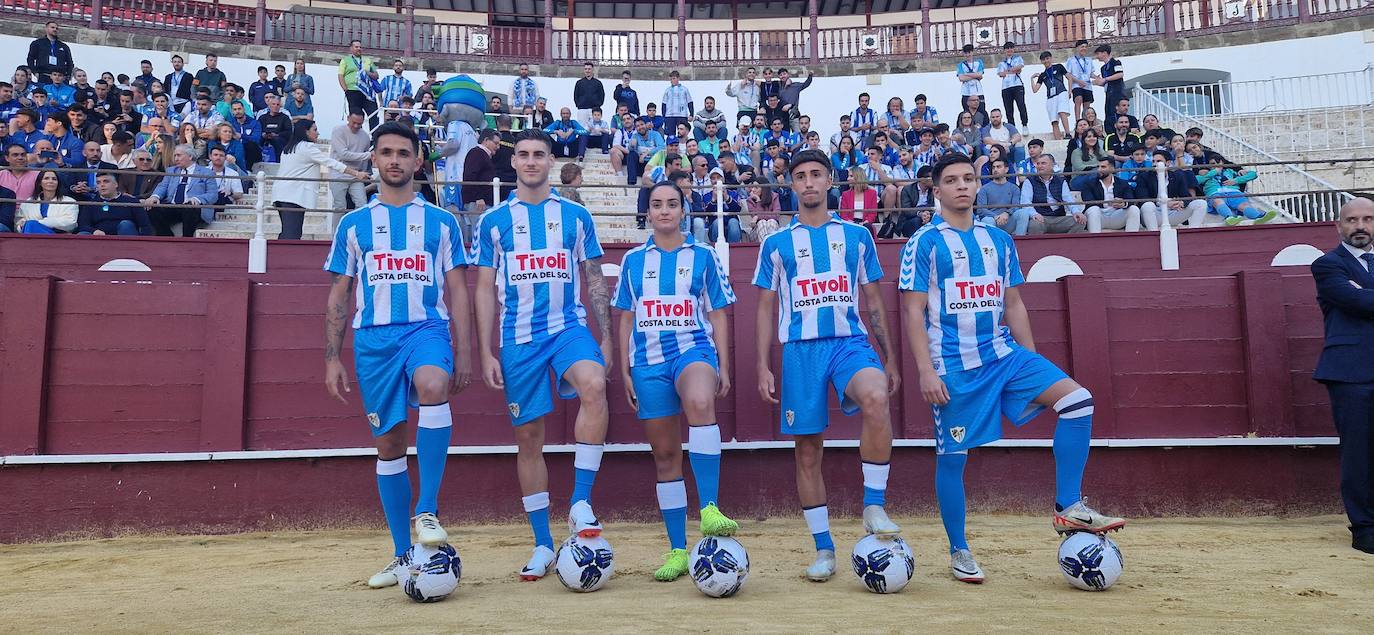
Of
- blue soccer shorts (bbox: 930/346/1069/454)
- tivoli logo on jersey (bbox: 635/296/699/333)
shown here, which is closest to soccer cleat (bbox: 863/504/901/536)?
blue soccer shorts (bbox: 930/346/1069/454)

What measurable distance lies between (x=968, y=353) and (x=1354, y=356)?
2.74 metres

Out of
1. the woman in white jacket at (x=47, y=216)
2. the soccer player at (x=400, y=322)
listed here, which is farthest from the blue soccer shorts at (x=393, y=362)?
the woman in white jacket at (x=47, y=216)

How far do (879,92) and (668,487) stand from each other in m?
17.5

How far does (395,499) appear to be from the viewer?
4.48 m

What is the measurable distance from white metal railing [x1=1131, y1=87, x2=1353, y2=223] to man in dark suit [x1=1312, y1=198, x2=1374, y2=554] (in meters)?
3.37

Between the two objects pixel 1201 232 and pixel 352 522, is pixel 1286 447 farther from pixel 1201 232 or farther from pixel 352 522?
pixel 352 522

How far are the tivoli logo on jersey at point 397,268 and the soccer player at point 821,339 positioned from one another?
1830 millimetres

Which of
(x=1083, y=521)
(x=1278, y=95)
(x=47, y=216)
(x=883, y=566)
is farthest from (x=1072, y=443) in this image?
(x=1278, y=95)

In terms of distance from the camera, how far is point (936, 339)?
15.4ft

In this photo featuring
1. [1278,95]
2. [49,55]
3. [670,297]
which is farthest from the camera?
[1278,95]

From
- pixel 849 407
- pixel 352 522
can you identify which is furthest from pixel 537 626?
pixel 352 522

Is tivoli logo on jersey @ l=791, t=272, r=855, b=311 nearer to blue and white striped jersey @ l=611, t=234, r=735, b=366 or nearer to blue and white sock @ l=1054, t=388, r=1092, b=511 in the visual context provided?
blue and white striped jersey @ l=611, t=234, r=735, b=366

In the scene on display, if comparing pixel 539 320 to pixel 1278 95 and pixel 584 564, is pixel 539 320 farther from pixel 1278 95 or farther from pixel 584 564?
pixel 1278 95

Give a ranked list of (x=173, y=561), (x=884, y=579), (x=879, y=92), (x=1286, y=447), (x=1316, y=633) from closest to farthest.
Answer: (x=1316, y=633)
(x=884, y=579)
(x=173, y=561)
(x=1286, y=447)
(x=879, y=92)
